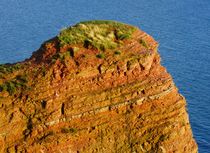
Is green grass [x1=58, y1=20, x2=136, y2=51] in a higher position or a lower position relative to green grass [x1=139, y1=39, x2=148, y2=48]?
higher

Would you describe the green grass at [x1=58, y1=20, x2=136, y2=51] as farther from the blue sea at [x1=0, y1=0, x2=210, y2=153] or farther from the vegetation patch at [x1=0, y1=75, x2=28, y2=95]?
the blue sea at [x1=0, y1=0, x2=210, y2=153]

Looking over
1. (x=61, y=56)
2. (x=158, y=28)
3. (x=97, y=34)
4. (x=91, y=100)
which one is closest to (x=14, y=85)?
(x=61, y=56)

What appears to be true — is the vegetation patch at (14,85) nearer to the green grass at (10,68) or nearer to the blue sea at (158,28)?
the green grass at (10,68)

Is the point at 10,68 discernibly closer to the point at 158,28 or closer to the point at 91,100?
the point at 91,100

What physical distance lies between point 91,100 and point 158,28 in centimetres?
7429

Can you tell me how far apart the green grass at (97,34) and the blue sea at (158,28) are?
3041 centimetres

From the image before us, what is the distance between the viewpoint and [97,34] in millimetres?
26891

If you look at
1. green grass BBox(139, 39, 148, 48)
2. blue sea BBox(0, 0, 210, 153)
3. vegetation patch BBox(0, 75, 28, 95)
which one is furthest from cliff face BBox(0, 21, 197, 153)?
blue sea BBox(0, 0, 210, 153)

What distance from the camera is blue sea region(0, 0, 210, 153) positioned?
68688 mm

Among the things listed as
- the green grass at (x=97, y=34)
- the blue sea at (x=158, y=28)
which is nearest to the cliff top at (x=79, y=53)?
the green grass at (x=97, y=34)

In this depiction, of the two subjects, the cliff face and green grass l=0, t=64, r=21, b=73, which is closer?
the cliff face

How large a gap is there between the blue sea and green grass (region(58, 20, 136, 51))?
30.4m

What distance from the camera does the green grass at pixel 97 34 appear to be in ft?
85.6

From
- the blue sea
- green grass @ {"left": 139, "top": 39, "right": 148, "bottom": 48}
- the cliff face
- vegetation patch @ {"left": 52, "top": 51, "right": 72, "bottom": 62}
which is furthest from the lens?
the blue sea
